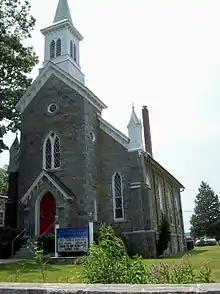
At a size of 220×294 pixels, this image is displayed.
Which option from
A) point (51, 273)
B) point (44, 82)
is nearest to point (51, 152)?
point (44, 82)

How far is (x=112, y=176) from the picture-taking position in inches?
Result: 914

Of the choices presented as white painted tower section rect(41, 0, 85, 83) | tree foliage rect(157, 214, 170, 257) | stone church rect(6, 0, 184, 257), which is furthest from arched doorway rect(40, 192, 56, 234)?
white painted tower section rect(41, 0, 85, 83)

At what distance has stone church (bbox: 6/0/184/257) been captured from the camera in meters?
21.6

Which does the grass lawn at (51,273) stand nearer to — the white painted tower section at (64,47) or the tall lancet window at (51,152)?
the tall lancet window at (51,152)

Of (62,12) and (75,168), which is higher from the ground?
(62,12)

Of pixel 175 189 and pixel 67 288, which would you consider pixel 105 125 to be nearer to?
pixel 175 189

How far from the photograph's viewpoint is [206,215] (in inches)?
2576

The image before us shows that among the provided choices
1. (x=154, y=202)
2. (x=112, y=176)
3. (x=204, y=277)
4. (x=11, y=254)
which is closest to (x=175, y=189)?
(x=154, y=202)

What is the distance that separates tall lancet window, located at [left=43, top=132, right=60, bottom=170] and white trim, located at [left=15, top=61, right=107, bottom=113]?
3607 mm

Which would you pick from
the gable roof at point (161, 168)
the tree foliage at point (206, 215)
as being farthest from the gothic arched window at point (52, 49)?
the tree foliage at point (206, 215)

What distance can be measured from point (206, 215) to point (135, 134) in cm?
4748

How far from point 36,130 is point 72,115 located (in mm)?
3042

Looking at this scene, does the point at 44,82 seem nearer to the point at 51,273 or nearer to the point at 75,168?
the point at 75,168

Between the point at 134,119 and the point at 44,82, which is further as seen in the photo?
the point at 44,82
